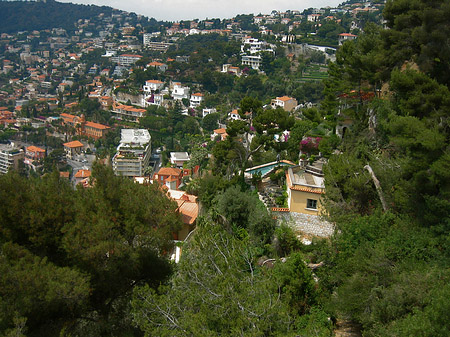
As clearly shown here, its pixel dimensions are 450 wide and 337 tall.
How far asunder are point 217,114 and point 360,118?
37.3 metres

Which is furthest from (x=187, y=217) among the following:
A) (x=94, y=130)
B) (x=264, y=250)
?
(x=94, y=130)

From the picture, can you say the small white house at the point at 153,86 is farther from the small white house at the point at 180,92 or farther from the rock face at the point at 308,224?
the rock face at the point at 308,224

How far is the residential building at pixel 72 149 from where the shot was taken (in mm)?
54312

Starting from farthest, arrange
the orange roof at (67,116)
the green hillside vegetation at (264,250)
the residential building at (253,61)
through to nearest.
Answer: the residential building at (253,61)
the orange roof at (67,116)
the green hillside vegetation at (264,250)

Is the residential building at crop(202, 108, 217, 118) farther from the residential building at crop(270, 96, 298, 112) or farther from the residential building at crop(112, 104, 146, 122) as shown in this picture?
the residential building at crop(270, 96, 298, 112)

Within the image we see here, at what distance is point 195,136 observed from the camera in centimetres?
4725

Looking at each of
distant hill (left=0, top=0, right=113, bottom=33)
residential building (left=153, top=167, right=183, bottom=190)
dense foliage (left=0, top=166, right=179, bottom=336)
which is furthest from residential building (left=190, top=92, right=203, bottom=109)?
distant hill (left=0, top=0, right=113, bottom=33)

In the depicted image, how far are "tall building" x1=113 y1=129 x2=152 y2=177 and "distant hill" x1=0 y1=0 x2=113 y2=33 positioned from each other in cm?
13635

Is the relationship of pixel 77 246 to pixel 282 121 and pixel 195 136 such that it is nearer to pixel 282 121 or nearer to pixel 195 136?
pixel 282 121

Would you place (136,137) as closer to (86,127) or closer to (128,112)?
(128,112)

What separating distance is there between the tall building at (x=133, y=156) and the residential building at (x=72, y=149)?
449 inches

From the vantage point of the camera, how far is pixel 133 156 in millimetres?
41000

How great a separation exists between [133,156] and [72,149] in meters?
17.9

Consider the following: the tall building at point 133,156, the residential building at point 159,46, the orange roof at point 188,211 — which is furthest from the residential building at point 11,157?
the residential building at point 159,46
